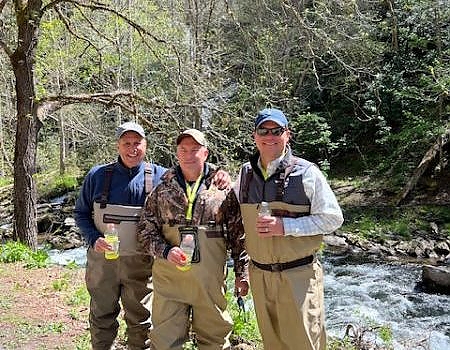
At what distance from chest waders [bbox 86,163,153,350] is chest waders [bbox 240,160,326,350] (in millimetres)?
980

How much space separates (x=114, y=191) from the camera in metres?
3.92

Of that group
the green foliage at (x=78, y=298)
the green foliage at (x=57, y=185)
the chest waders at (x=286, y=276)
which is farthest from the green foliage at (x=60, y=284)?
the green foliage at (x=57, y=185)

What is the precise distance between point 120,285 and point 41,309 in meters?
2.44

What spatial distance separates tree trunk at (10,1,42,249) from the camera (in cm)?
876

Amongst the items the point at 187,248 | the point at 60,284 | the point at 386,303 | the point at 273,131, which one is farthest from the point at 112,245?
the point at 386,303

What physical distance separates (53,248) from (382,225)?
9230 mm

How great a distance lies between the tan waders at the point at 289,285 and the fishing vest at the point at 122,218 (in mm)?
921

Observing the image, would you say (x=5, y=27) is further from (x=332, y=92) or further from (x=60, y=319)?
(x=332, y=92)

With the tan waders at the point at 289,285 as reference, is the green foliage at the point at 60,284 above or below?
below

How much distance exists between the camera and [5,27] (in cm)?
973

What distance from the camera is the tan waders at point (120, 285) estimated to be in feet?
12.8

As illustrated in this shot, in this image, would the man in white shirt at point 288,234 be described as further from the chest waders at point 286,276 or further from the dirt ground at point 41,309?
the dirt ground at point 41,309

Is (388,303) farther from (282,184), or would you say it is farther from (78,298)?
(282,184)

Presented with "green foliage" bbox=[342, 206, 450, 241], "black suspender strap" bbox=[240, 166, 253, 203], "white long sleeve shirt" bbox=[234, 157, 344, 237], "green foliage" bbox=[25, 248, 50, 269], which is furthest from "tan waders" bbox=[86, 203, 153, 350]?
"green foliage" bbox=[342, 206, 450, 241]
